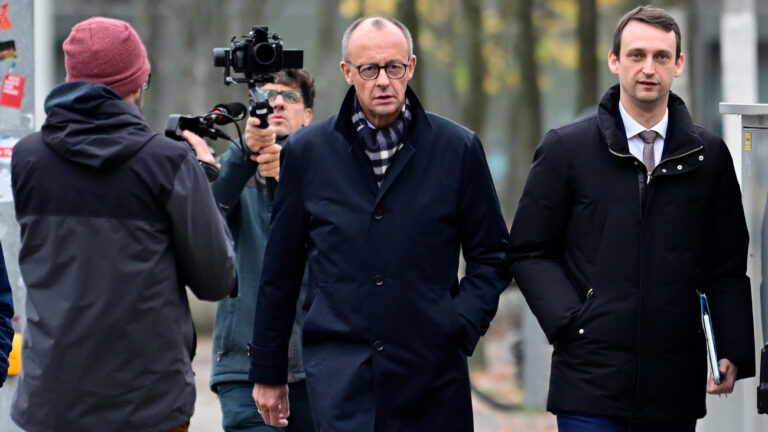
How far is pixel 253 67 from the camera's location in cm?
592

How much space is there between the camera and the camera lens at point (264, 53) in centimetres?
590

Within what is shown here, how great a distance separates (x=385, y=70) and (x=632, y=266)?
1092 mm

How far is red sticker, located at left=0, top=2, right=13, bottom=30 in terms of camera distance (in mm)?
6324

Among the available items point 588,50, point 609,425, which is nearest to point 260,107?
point 609,425

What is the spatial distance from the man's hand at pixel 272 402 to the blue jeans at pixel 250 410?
545 millimetres

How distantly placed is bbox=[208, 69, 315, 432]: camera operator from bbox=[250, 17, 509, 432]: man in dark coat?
56 cm

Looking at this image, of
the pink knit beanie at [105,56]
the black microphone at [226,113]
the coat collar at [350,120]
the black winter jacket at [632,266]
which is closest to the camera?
the pink knit beanie at [105,56]

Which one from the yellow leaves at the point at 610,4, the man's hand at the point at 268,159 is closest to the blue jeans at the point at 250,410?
the man's hand at the point at 268,159

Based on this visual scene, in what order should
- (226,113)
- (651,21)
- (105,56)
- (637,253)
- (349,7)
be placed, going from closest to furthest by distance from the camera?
(105,56)
(637,253)
(651,21)
(226,113)
(349,7)

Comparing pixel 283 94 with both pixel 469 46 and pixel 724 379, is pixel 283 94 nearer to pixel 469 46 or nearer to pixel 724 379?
pixel 724 379

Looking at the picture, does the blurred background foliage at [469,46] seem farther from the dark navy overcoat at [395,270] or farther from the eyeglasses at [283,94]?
the dark navy overcoat at [395,270]

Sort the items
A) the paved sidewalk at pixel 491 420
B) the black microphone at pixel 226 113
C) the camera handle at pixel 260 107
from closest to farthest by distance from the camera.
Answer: the black microphone at pixel 226 113 → the camera handle at pixel 260 107 → the paved sidewalk at pixel 491 420

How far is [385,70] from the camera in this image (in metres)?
5.21

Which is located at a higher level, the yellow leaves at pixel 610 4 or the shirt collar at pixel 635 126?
A: the yellow leaves at pixel 610 4
